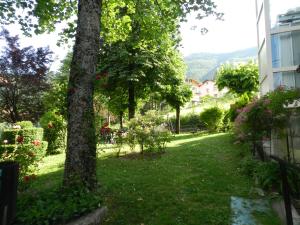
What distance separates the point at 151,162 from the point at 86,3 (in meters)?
6.29

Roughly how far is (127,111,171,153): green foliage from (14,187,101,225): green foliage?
642cm

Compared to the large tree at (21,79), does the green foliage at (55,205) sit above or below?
below

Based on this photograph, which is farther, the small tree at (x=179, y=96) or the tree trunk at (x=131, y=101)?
the small tree at (x=179, y=96)

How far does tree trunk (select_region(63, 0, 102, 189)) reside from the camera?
5.12m

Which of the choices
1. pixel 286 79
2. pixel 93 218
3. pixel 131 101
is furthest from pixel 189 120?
pixel 93 218

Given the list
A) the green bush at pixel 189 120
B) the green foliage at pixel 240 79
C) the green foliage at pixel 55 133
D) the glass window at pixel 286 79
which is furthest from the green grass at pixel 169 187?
the green bush at pixel 189 120

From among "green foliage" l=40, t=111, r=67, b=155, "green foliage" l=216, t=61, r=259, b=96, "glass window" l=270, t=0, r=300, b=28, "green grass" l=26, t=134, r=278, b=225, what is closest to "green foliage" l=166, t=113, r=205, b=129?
"green foliage" l=216, t=61, r=259, b=96

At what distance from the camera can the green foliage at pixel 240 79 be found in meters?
27.8

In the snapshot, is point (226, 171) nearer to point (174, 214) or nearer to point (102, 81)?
point (174, 214)

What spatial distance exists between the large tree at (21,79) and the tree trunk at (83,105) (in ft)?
39.1

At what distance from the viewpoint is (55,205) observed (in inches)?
166

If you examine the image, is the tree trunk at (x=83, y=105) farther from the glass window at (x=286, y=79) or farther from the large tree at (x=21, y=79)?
the large tree at (x=21, y=79)

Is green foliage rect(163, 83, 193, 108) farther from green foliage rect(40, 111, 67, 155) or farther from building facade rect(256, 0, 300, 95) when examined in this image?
building facade rect(256, 0, 300, 95)

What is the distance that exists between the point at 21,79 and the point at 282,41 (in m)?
14.1
